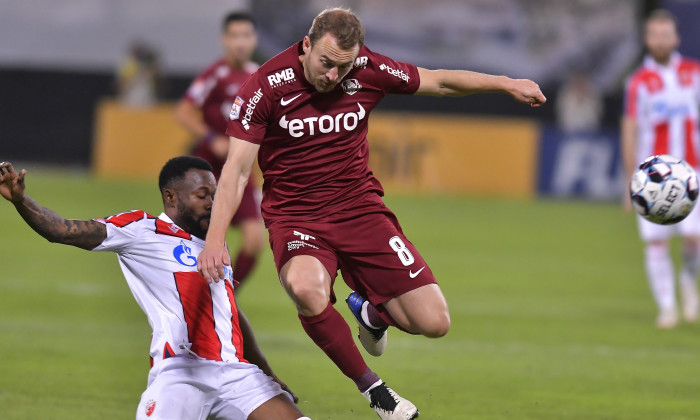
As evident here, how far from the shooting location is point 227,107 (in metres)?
9.64

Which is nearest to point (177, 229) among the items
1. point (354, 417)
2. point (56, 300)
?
point (354, 417)

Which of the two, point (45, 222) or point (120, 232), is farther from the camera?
point (120, 232)

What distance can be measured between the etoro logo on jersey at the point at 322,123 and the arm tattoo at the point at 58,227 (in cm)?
132

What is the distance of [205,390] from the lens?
5156 millimetres

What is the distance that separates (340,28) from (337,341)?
1558 mm

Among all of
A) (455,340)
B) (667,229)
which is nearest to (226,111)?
(455,340)

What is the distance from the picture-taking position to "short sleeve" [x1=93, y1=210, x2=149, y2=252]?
5.19 metres

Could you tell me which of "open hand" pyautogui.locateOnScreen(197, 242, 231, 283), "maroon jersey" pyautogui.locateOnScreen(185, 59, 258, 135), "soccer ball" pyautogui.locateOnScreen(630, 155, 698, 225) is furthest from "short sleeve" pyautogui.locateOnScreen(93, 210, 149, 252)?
"maroon jersey" pyautogui.locateOnScreen(185, 59, 258, 135)

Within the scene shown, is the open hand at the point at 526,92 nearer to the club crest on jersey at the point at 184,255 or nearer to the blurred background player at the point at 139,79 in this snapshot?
the club crest on jersey at the point at 184,255

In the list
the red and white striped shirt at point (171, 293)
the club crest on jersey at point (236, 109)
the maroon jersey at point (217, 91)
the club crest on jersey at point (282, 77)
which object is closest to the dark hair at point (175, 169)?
the red and white striped shirt at point (171, 293)

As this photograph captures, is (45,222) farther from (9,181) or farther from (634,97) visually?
(634,97)

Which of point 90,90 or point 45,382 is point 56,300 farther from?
point 90,90

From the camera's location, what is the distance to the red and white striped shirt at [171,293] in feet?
17.1

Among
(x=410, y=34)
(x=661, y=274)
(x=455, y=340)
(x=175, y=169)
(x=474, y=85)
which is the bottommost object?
(x=455, y=340)
